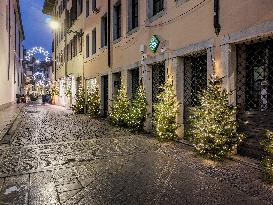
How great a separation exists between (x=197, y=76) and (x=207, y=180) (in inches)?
200

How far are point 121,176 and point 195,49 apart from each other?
5008 millimetres

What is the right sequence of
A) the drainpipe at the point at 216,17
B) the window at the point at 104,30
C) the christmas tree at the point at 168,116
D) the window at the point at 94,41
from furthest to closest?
the window at the point at 94,41 → the window at the point at 104,30 → the christmas tree at the point at 168,116 → the drainpipe at the point at 216,17

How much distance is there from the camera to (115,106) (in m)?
15.0

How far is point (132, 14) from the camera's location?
1580cm

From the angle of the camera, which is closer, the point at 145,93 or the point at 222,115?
the point at 222,115

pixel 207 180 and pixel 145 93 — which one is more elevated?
pixel 145 93

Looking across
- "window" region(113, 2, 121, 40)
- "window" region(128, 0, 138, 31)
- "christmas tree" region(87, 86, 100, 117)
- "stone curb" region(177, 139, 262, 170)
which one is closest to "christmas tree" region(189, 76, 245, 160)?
"stone curb" region(177, 139, 262, 170)

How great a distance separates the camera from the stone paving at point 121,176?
5.16m

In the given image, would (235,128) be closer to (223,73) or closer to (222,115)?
(222,115)

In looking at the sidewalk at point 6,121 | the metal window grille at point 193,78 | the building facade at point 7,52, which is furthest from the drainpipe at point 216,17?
the building facade at point 7,52

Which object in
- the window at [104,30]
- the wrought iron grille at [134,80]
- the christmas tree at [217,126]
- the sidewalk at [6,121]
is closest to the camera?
the christmas tree at [217,126]

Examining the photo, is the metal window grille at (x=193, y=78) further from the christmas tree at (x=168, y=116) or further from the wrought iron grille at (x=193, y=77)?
the christmas tree at (x=168, y=116)

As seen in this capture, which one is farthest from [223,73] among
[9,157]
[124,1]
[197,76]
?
[124,1]

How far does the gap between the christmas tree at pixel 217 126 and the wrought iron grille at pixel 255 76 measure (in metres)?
0.78
